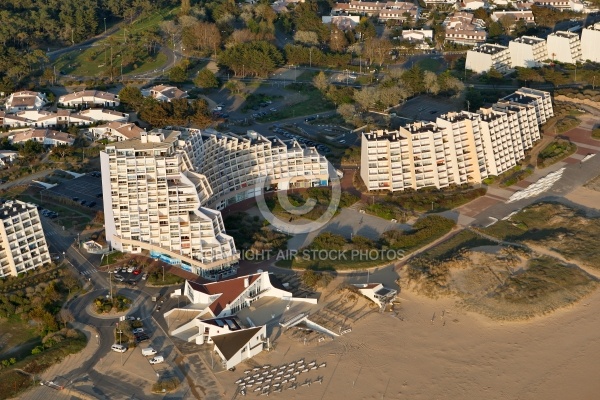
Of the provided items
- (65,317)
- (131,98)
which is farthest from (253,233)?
(131,98)

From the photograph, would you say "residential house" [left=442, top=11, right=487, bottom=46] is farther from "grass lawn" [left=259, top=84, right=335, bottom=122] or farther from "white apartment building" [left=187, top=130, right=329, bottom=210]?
"white apartment building" [left=187, top=130, right=329, bottom=210]

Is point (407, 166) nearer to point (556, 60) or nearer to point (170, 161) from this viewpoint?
point (170, 161)

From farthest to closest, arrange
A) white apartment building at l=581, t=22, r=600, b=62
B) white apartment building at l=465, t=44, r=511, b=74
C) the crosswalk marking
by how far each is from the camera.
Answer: white apartment building at l=581, t=22, r=600, b=62
white apartment building at l=465, t=44, r=511, b=74
the crosswalk marking

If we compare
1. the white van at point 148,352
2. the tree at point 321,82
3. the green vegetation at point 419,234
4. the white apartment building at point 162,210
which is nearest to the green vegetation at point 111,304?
the white van at point 148,352

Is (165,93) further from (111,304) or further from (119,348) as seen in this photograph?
(119,348)

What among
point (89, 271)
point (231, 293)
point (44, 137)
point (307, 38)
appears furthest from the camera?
point (307, 38)

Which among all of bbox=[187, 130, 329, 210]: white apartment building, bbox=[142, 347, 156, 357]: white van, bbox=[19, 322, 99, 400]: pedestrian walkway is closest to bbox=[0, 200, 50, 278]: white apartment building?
bbox=[19, 322, 99, 400]: pedestrian walkway

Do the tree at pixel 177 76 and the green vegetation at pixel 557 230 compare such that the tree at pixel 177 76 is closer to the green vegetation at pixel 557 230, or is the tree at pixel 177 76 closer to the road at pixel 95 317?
the road at pixel 95 317
